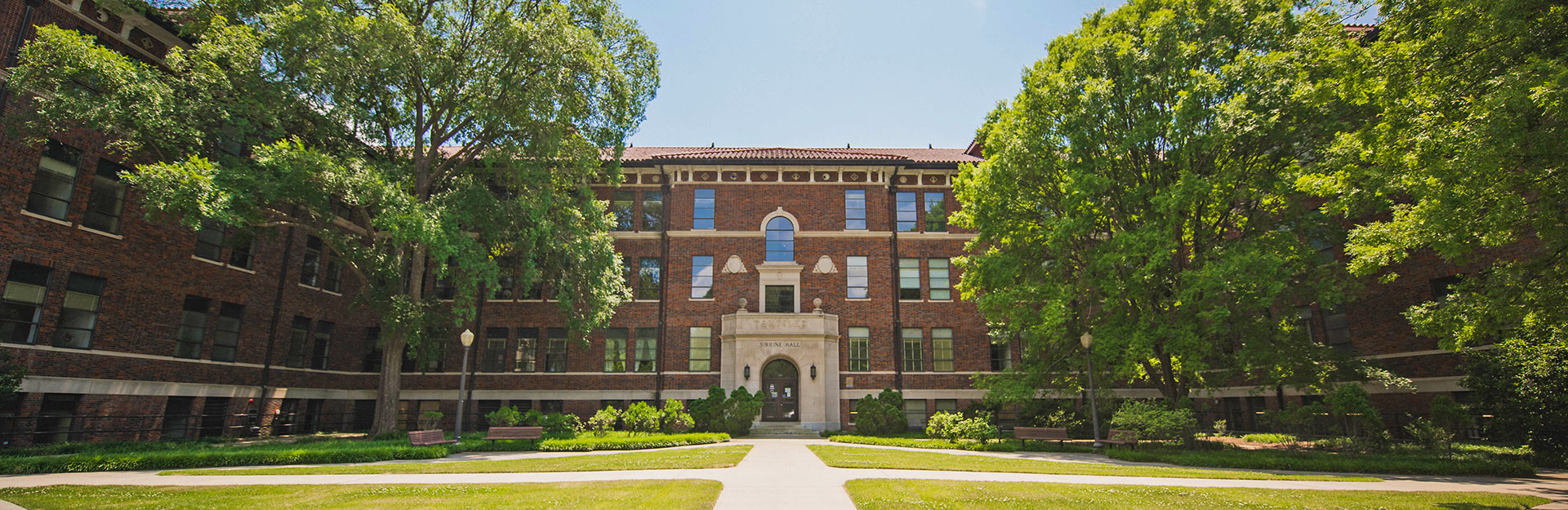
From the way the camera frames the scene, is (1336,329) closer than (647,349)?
Yes

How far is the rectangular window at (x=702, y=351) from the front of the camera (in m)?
26.9

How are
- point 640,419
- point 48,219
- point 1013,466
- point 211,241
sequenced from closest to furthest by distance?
1. point 1013,466
2. point 48,219
3. point 211,241
4. point 640,419

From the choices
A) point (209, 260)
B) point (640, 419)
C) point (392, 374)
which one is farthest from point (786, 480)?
point (209, 260)

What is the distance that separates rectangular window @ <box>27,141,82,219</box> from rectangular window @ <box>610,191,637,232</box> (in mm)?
15647

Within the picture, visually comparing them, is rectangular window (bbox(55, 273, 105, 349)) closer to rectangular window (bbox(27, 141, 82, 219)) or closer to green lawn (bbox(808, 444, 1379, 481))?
rectangular window (bbox(27, 141, 82, 219))

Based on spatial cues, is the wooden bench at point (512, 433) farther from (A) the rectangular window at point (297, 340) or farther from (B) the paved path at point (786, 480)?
(A) the rectangular window at point (297, 340)

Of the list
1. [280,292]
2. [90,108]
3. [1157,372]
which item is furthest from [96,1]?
[1157,372]

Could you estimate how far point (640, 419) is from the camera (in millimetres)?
21672

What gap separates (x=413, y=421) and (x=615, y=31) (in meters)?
16.8

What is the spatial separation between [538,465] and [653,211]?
16264mm

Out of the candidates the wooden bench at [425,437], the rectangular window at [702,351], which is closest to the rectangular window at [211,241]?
the wooden bench at [425,437]

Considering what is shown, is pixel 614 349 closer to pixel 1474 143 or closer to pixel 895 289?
pixel 895 289

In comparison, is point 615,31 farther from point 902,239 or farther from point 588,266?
point 902,239

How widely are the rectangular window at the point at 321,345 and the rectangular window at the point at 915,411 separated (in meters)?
21.8
